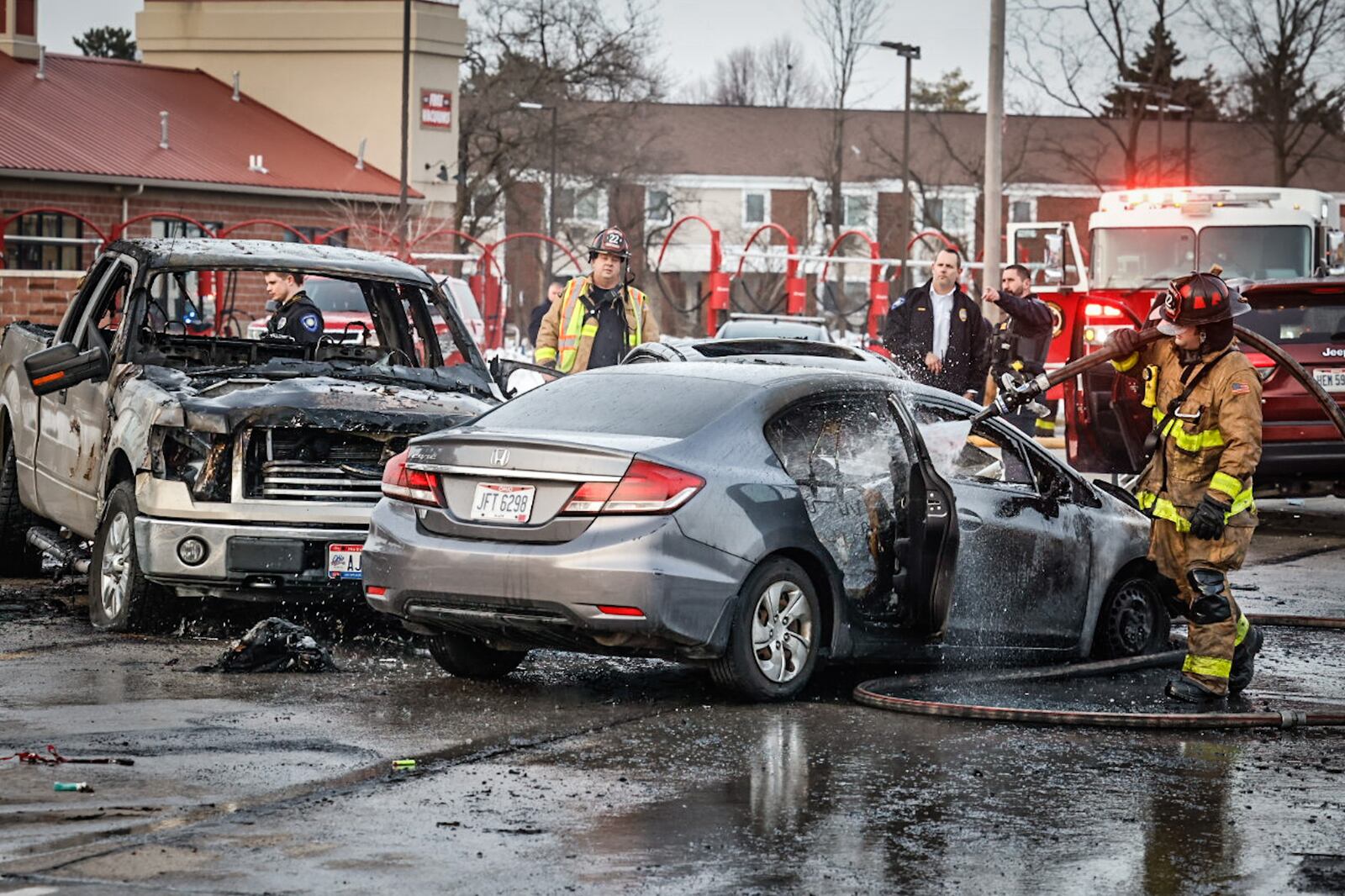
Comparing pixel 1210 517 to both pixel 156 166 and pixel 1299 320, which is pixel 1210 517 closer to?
pixel 1299 320

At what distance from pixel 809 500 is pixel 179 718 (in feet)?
8.31

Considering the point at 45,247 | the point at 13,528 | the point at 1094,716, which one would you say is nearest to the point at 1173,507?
the point at 1094,716

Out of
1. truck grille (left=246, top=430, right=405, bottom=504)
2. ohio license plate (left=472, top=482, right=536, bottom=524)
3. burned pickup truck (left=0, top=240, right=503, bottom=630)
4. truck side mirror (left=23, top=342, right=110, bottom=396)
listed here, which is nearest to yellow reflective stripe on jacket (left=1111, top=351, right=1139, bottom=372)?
ohio license plate (left=472, top=482, right=536, bottom=524)

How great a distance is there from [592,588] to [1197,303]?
2.78 metres

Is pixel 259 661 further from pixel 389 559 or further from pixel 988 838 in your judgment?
pixel 988 838

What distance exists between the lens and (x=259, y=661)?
8.97 meters

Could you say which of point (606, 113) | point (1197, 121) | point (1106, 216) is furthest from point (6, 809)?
point (1197, 121)

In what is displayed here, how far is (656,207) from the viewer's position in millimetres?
75812

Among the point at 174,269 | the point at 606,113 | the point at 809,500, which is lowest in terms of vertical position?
the point at 809,500

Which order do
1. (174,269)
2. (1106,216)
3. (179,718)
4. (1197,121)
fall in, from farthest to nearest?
(1197,121)
(1106,216)
(174,269)
(179,718)

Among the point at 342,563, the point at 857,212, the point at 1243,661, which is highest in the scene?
the point at 857,212

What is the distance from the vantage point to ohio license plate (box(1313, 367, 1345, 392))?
15.7 meters

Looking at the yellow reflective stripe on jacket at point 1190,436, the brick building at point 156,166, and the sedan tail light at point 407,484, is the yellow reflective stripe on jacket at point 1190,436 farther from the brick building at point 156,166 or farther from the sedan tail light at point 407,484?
the brick building at point 156,166

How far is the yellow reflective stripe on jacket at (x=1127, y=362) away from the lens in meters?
9.02
